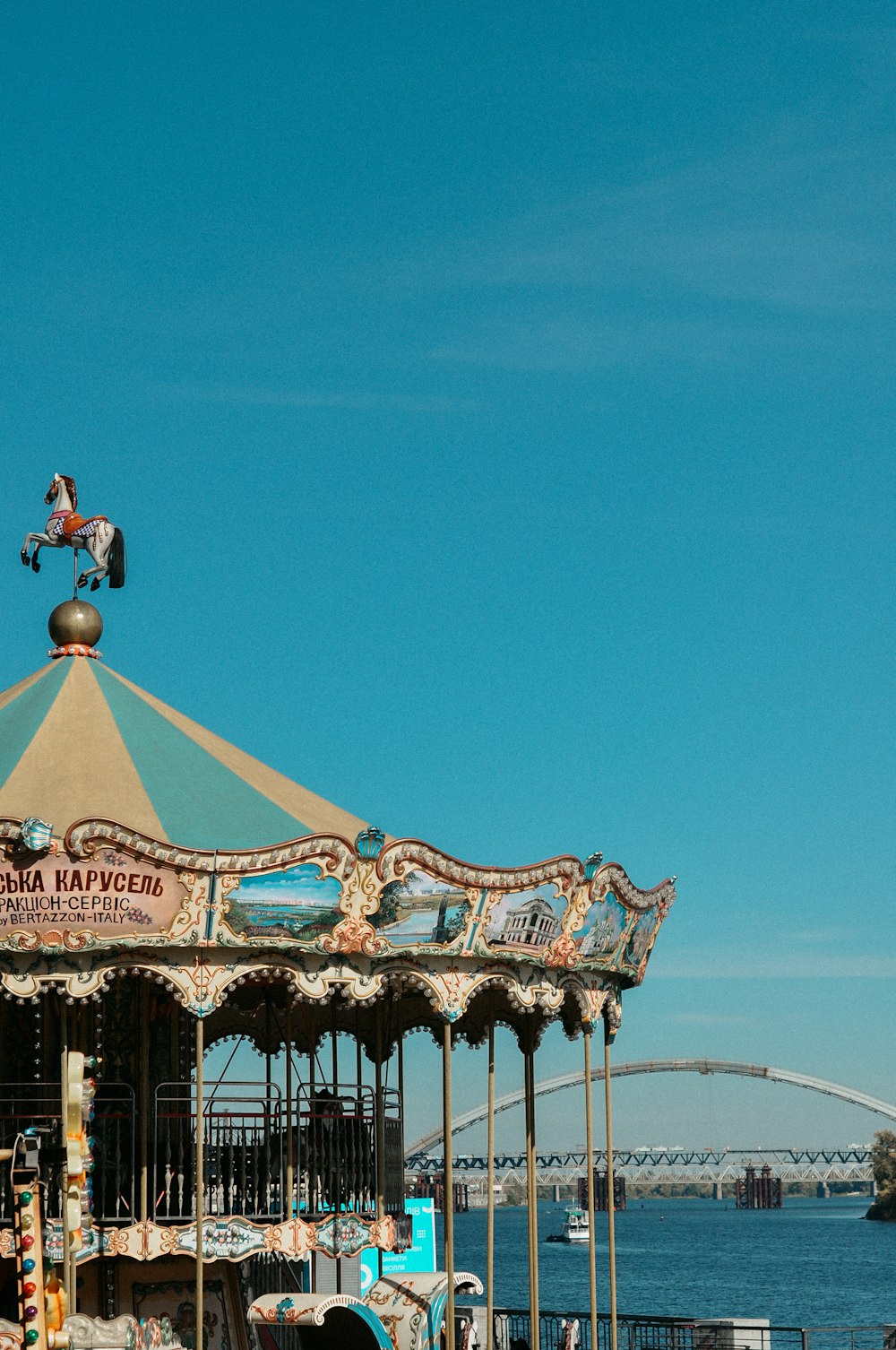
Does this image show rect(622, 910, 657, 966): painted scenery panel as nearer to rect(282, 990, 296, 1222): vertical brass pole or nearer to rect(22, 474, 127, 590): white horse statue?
rect(282, 990, 296, 1222): vertical brass pole

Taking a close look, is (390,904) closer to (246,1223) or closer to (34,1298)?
(246,1223)

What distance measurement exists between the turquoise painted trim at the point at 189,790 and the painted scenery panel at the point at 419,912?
137 cm

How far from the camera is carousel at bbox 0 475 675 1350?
16250 millimetres

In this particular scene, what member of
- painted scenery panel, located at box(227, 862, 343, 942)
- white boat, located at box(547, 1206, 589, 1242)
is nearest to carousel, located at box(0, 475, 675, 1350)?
painted scenery panel, located at box(227, 862, 343, 942)

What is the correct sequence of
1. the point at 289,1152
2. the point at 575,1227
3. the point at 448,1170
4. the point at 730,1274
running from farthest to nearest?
the point at 575,1227, the point at 730,1274, the point at 289,1152, the point at 448,1170

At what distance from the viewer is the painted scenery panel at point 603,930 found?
59.3 feet

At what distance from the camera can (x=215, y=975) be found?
54.3 feet

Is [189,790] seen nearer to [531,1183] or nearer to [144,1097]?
[144,1097]

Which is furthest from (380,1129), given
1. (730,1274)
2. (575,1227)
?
(575,1227)

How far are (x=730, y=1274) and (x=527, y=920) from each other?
287 feet

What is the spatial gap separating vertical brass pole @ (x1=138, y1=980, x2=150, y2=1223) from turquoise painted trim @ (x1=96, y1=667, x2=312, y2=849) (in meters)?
1.66

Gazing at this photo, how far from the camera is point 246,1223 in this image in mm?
17219

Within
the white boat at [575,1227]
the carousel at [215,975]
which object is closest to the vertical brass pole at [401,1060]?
the carousel at [215,975]

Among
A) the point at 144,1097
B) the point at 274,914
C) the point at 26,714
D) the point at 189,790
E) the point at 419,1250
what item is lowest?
the point at 419,1250
